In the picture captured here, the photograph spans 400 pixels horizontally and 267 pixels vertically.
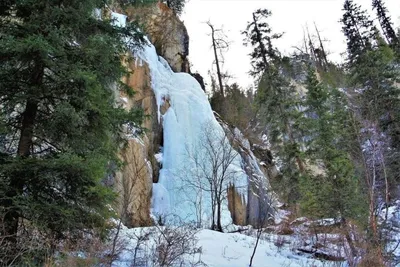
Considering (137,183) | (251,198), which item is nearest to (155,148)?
(137,183)

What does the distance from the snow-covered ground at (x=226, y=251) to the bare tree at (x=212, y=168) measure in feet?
8.96

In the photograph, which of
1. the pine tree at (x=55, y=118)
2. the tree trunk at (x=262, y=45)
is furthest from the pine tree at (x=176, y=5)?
the pine tree at (x=55, y=118)

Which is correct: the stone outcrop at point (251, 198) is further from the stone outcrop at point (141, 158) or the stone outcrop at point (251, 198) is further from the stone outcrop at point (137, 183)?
the stone outcrop at point (137, 183)

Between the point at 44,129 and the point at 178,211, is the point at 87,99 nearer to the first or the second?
the point at 44,129

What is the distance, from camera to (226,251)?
8750 mm

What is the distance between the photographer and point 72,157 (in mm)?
4512

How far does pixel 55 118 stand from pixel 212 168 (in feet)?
32.3

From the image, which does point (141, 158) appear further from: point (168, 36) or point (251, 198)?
point (168, 36)

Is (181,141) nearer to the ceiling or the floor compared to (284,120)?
nearer to the floor

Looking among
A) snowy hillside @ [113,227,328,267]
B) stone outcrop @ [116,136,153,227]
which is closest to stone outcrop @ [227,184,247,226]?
stone outcrop @ [116,136,153,227]

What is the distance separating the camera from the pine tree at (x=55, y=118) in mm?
4570

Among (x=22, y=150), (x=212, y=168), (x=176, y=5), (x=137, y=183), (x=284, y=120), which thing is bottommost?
(x=22, y=150)

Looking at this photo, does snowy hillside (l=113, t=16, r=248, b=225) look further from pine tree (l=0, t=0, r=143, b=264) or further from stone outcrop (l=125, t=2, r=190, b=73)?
pine tree (l=0, t=0, r=143, b=264)

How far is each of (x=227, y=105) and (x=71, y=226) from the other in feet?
65.1
